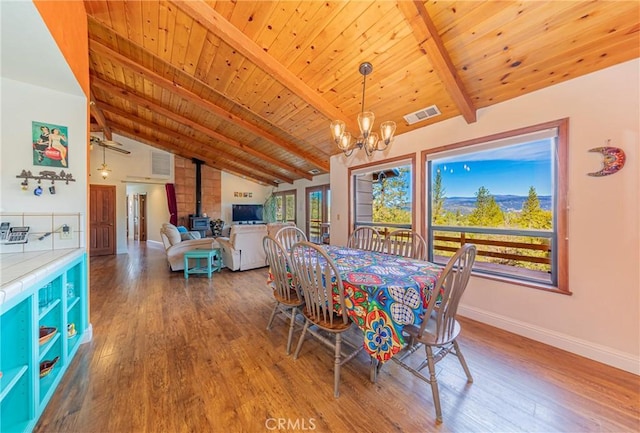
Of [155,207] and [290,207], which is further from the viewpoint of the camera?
[155,207]

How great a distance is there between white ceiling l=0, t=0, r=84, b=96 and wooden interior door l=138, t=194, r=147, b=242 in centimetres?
867

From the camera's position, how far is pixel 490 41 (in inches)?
73.6

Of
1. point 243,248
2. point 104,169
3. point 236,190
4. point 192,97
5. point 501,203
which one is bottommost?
point 243,248

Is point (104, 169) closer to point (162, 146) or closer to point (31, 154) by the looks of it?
point (162, 146)

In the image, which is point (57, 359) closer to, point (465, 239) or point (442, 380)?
point (442, 380)

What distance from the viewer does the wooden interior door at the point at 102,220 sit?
626cm

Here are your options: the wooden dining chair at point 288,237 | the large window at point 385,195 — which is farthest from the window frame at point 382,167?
the wooden dining chair at point 288,237

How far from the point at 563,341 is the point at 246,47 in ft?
13.1

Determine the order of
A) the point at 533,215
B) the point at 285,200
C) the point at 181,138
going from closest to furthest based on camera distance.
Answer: the point at 533,215 → the point at 181,138 → the point at 285,200

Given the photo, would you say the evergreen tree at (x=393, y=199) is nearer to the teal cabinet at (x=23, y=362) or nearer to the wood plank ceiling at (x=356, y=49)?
the wood plank ceiling at (x=356, y=49)

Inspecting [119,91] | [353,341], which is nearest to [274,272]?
[353,341]

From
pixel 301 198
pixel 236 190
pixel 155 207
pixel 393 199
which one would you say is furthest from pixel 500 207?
pixel 155 207

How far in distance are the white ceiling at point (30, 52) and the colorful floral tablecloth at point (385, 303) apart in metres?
2.27

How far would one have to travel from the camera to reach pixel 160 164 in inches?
284
